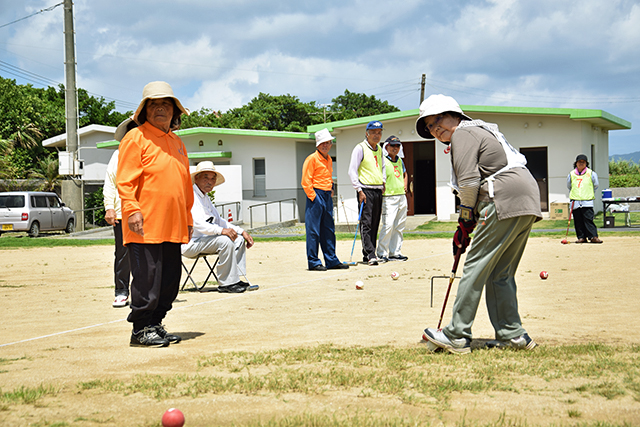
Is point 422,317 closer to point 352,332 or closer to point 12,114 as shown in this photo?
point 352,332

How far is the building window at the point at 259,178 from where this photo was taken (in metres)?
29.4

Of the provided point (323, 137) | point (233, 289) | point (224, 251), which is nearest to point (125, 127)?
point (224, 251)

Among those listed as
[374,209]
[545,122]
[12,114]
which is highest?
[12,114]

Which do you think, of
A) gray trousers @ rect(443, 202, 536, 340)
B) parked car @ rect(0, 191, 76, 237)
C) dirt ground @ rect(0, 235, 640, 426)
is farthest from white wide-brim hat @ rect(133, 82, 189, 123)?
parked car @ rect(0, 191, 76, 237)

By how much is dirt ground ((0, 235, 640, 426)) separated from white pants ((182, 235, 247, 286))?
11.5 inches

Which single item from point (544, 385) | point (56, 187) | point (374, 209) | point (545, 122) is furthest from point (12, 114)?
point (544, 385)

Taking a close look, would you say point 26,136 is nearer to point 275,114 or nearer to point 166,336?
point 275,114

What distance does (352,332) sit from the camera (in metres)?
5.35

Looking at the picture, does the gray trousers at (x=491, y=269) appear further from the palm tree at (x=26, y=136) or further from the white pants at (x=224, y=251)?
the palm tree at (x=26, y=136)

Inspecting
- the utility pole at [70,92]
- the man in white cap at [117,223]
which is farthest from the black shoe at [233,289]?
the utility pole at [70,92]

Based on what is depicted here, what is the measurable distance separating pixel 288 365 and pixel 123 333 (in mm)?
2095

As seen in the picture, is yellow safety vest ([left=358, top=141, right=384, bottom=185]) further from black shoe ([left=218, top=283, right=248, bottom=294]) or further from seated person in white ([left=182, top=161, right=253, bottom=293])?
black shoe ([left=218, top=283, right=248, bottom=294])

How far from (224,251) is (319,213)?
2.85 metres

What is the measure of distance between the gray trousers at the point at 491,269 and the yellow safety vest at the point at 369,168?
6.56 metres
